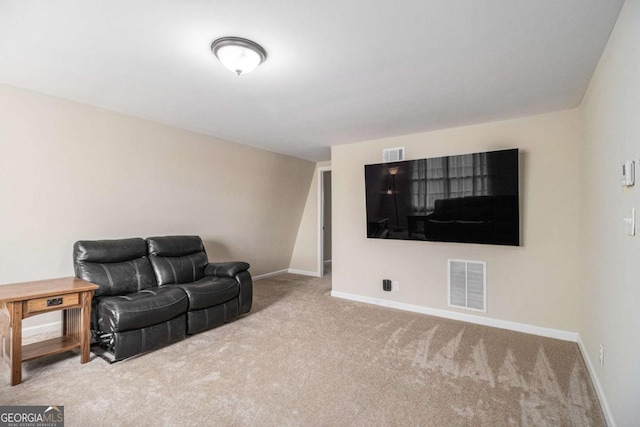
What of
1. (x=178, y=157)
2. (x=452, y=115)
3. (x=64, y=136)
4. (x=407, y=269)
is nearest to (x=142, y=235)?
(x=178, y=157)

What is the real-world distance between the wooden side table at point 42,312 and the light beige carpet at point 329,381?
5.3 inches

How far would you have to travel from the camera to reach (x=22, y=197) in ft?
9.15

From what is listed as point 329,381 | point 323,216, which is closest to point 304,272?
point 323,216

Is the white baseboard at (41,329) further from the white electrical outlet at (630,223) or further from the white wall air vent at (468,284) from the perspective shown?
the white electrical outlet at (630,223)

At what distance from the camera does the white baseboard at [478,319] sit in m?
3.11

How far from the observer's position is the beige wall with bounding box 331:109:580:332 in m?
3.10

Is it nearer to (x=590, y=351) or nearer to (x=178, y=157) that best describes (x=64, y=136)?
(x=178, y=157)

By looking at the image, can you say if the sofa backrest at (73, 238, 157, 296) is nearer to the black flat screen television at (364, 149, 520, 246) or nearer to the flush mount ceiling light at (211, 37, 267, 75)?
the flush mount ceiling light at (211, 37, 267, 75)

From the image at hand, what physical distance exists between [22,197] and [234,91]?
7.23ft

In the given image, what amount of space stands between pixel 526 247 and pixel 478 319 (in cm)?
99

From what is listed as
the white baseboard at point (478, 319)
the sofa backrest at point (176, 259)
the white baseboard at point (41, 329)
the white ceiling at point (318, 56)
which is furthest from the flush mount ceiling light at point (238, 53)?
the white baseboard at point (478, 319)

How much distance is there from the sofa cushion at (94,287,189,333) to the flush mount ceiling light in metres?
2.14

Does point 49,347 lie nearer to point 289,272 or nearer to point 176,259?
point 176,259

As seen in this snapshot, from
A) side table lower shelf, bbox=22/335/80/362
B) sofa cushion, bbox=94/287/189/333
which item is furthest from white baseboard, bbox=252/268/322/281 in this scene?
side table lower shelf, bbox=22/335/80/362
